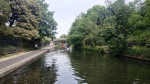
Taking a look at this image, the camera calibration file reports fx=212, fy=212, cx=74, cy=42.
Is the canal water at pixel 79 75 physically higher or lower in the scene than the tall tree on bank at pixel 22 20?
lower

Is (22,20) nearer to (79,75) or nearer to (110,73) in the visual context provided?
(110,73)

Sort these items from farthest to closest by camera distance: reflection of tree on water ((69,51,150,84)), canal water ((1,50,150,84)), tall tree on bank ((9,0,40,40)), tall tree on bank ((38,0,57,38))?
1. tall tree on bank ((38,0,57,38))
2. tall tree on bank ((9,0,40,40))
3. reflection of tree on water ((69,51,150,84))
4. canal water ((1,50,150,84))

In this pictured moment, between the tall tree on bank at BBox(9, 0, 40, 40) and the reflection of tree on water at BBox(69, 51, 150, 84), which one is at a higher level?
the tall tree on bank at BBox(9, 0, 40, 40)

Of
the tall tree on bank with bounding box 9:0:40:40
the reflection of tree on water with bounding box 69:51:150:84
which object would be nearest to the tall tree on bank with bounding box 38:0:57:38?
the tall tree on bank with bounding box 9:0:40:40

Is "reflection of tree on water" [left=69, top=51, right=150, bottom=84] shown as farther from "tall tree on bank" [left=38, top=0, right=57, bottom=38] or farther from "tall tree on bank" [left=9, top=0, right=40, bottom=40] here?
"tall tree on bank" [left=38, top=0, right=57, bottom=38]

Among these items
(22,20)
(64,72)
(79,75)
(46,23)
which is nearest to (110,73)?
(79,75)

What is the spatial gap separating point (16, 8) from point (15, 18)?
3548 mm

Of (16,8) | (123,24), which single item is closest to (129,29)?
(123,24)

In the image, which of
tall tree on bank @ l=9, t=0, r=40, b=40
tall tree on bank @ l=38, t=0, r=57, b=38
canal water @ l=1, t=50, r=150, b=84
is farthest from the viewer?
tall tree on bank @ l=38, t=0, r=57, b=38

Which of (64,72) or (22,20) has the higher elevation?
(22,20)

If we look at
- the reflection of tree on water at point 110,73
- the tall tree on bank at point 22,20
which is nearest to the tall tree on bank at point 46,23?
the tall tree on bank at point 22,20

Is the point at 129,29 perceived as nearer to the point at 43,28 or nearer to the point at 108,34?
the point at 108,34

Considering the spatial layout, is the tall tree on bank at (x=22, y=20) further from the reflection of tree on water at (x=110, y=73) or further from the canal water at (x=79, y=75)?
the reflection of tree on water at (x=110, y=73)

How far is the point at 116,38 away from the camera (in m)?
35.7
